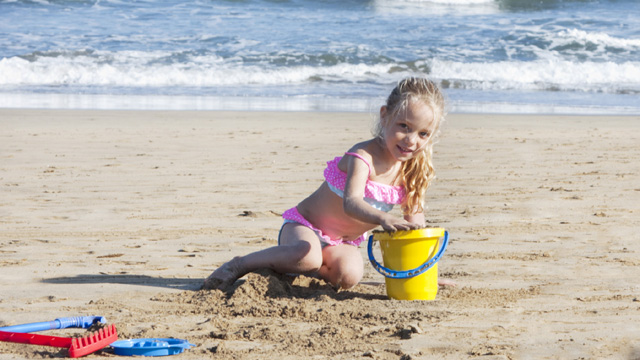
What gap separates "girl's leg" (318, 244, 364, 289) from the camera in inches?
128

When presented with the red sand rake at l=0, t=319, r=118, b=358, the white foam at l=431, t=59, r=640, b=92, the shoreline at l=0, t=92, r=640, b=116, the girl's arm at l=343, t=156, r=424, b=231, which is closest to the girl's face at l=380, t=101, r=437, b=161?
the girl's arm at l=343, t=156, r=424, b=231

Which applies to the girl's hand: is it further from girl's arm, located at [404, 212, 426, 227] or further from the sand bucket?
girl's arm, located at [404, 212, 426, 227]

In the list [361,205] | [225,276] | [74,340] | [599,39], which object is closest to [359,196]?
[361,205]

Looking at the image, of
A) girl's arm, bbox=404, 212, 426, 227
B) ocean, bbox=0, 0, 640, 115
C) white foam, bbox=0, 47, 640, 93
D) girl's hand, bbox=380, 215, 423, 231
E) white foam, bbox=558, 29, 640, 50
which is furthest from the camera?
white foam, bbox=558, 29, 640, 50

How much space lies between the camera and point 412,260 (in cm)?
303

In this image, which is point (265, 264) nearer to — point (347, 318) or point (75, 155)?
point (347, 318)

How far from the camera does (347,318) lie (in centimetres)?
282

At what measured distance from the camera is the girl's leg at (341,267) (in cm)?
325

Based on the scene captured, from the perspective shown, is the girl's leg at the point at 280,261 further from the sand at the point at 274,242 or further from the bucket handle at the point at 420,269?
the bucket handle at the point at 420,269

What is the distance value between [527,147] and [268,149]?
265cm

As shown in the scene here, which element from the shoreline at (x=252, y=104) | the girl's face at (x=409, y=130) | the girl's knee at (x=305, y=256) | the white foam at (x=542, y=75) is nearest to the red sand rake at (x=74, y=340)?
the girl's knee at (x=305, y=256)

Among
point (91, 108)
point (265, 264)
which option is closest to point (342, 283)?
point (265, 264)

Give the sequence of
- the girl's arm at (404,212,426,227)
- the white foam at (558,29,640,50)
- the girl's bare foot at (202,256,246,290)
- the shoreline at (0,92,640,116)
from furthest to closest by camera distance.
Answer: the white foam at (558,29,640,50)
the shoreline at (0,92,640,116)
the girl's arm at (404,212,426,227)
the girl's bare foot at (202,256,246,290)

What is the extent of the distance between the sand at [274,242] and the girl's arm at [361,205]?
1.12ft
